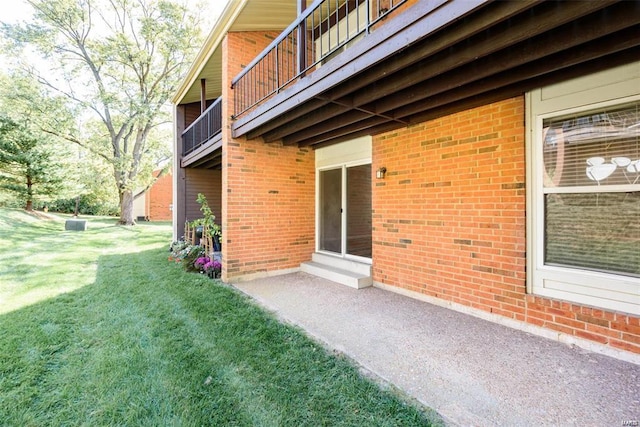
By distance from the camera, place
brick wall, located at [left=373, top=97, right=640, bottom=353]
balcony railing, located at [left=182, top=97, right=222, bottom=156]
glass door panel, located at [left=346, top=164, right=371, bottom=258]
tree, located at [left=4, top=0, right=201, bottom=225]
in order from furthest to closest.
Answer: tree, located at [left=4, top=0, right=201, bottom=225]
balcony railing, located at [left=182, top=97, right=222, bottom=156]
glass door panel, located at [left=346, top=164, right=371, bottom=258]
brick wall, located at [left=373, top=97, right=640, bottom=353]

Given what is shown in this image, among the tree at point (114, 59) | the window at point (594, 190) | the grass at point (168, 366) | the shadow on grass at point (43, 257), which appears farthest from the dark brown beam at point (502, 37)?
the tree at point (114, 59)

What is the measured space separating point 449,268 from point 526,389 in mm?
1898

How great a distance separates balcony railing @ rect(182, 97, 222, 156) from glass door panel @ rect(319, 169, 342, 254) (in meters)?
2.81

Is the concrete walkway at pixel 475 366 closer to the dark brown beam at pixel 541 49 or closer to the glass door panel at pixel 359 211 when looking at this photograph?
the glass door panel at pixel 359 211

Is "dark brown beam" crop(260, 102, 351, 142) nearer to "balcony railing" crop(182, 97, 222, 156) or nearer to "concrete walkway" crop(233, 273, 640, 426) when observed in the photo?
"balcony railing" crop(182, 97, 222, 156)

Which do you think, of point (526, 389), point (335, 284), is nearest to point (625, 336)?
point (526, 389)

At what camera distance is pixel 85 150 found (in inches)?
643

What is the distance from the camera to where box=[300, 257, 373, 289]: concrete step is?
510 cm

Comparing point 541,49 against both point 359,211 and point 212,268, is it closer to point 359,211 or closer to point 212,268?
point 359,211

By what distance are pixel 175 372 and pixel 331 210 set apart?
4390mm

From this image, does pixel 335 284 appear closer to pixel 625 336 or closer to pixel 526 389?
pixel 526 389

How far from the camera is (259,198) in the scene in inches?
231

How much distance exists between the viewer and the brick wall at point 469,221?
320 cm

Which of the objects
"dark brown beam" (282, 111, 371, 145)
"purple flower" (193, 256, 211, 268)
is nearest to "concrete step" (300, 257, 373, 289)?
"purple flower" (193, 256, 211, 268)
